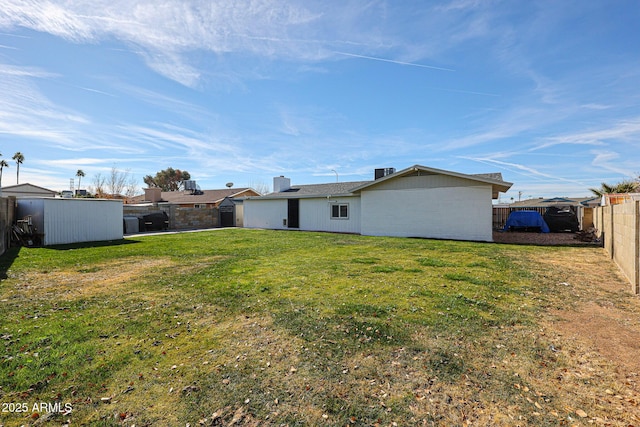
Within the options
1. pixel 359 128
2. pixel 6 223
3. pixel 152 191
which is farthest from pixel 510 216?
pixel 152 191

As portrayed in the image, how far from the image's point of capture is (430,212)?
15523mm

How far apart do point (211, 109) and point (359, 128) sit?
33.9ft

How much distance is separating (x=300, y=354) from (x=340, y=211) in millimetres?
16190

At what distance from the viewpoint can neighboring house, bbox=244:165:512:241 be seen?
1428cm

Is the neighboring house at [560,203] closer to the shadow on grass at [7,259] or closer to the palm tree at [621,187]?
the palm tree at [621,187]

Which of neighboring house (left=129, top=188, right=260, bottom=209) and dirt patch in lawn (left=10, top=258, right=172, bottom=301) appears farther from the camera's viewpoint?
neighboring house (left=129, top=188, right=260, bottom=209)

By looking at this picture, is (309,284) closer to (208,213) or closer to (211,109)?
(211,109)

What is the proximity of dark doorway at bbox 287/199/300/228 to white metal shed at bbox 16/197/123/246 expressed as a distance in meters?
10.7

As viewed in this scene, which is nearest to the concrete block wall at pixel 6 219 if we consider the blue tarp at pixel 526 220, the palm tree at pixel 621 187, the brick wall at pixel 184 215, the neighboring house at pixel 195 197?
the brick wall at pixel 184 215

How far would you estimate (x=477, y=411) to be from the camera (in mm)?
2258

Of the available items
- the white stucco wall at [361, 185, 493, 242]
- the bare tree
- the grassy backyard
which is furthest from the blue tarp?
the bare tree

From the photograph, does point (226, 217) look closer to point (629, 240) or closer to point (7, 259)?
point (7, 259)

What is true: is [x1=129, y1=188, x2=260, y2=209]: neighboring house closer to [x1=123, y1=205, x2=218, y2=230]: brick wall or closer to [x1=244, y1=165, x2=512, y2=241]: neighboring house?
[x1=123, y1=205, x2=218, y2=230]: brick wall

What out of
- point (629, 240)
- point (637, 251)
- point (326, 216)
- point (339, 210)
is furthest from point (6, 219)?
point (629, 240)
